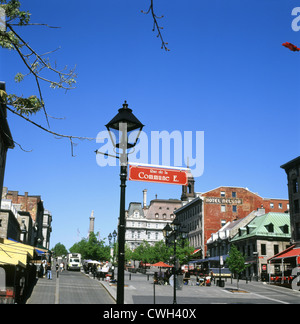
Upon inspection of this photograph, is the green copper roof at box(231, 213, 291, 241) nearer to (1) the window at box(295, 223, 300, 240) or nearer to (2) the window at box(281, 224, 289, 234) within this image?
(2) the window at box(281, 224, 289, 234)

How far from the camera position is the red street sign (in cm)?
750

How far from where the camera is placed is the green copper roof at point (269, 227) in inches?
2084

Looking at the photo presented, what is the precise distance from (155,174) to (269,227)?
164 ft

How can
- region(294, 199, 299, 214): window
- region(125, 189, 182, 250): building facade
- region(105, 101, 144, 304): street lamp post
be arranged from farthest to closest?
region(125, 189, 182, 250): building facade < region(294, 199, 299, 214): window < region(105, 101, 144, 304): street lamp post

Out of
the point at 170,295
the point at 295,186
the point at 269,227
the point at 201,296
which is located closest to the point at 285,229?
the point at 269,227

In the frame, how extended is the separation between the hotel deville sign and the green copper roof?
47994 mm

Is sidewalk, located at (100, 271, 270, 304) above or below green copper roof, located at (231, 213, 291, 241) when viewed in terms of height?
below

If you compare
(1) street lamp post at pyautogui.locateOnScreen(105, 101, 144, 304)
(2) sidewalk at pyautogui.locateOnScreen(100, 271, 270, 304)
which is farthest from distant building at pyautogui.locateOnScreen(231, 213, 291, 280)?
(1) street lamp post at pyautogui.locateOnScreen(105, 101, 144, 304)

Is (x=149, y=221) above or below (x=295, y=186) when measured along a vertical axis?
above

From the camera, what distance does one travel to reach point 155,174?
7.52 metres

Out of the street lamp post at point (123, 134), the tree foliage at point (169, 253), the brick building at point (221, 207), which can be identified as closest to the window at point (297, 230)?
the tree foliage at point (169, 253)

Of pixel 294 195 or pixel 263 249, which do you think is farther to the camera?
pixel 263 249

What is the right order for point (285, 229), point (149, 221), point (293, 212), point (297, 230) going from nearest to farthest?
point (297, 230) < point (293, 212) < point (285, 229) < point (149, 221)

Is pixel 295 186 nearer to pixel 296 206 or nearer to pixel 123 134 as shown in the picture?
pixel 296 206
